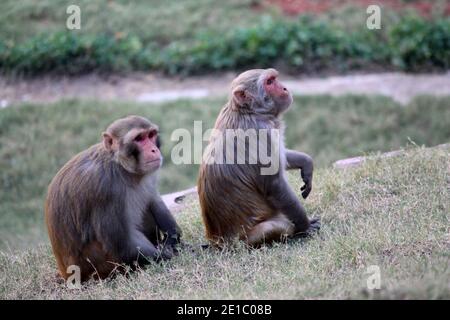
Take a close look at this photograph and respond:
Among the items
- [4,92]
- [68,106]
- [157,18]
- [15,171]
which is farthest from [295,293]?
[157,18]

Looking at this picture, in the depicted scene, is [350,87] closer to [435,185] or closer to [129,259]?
[435,185]

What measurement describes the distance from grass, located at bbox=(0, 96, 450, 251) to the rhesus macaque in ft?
22.7

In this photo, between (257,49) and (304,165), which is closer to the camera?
(304,165)

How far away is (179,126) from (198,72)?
2177mm

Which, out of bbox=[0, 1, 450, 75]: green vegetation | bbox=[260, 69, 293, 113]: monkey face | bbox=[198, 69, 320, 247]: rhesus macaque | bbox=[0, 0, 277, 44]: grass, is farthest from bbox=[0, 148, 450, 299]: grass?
bbox=[0, 0, 277, 44]: grass

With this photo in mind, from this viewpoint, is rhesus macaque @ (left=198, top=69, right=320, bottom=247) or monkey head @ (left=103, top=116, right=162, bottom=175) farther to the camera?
rhesus macaque @ (left=198, top=69, right=320, bottom=247)

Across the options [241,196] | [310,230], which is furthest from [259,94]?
[310,230]

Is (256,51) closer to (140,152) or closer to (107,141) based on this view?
(107,141)

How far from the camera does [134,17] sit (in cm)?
1883

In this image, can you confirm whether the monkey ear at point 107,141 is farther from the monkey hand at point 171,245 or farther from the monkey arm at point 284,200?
the monkey arm at point 284,200

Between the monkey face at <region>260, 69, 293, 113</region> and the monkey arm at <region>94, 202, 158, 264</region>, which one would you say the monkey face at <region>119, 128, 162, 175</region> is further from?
the monkey face at <region>260, 69, 293, 113</region>

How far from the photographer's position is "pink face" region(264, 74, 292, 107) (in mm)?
7586

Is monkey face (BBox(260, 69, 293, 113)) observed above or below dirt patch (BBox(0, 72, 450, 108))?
above

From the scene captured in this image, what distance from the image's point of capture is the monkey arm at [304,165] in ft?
25.7
